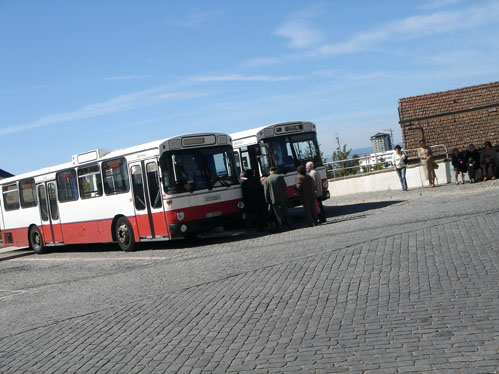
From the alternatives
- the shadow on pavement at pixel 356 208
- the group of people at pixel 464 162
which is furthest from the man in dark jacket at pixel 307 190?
the group of people at pixel 464 162

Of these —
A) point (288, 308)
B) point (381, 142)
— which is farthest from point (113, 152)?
point (381, 142)

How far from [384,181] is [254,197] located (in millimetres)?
11721

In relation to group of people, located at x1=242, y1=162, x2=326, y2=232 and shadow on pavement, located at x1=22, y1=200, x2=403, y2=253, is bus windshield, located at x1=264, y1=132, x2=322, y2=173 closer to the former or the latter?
group of people, located at x1=242, y1=162, x2=326, y2=232

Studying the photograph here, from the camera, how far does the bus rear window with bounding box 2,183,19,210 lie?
2507cm

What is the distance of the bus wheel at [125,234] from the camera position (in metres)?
18.6

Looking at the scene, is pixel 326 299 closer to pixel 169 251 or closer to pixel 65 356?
pixel 65 356

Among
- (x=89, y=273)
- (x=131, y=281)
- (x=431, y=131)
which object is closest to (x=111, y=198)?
(x=89, y=273)

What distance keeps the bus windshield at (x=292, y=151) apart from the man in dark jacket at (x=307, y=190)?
2.55 metres

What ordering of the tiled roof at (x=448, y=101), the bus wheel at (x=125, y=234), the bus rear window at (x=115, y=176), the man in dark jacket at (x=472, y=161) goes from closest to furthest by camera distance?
1. the bus rear window at (x=115, y=176)
2. the bus wheel at (x=125, y=234)
3. the man in dark jacket at (x=472, y=161)
4. the tiled roof at (x=448, y=101)

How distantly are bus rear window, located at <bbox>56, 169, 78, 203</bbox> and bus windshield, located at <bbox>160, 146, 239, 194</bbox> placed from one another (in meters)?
5.24

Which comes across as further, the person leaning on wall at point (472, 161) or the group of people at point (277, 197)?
the person leaning on wall at point (472, 161)

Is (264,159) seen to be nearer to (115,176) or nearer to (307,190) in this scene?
(307,190)

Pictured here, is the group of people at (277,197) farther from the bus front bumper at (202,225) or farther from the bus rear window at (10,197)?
the bus rear window at (10,197)

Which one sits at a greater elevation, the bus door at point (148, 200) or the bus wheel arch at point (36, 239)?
the bus door at point (148, 200)
